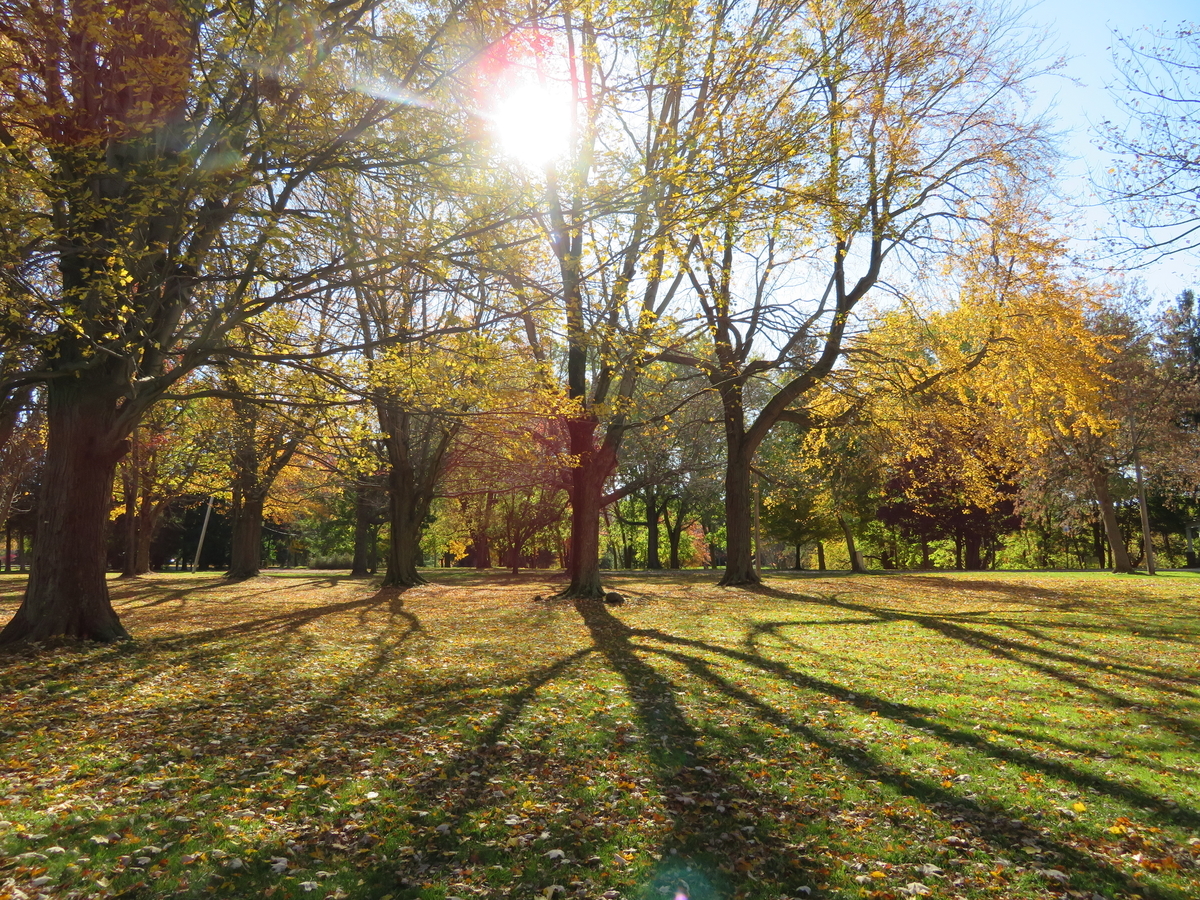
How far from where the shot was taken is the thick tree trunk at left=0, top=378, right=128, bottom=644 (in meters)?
10.5

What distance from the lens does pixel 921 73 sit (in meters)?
17.0

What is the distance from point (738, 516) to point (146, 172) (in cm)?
1799

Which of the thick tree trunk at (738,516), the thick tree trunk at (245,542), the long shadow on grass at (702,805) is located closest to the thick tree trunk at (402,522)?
the thick tree trunk at (245,542)

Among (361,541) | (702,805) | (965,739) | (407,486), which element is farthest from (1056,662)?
(361,541)

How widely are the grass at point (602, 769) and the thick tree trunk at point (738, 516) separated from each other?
35.2 ft

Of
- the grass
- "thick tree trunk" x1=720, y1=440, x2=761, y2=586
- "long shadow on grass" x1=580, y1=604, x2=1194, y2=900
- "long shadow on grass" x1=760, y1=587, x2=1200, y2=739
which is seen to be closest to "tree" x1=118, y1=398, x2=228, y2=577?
the grass

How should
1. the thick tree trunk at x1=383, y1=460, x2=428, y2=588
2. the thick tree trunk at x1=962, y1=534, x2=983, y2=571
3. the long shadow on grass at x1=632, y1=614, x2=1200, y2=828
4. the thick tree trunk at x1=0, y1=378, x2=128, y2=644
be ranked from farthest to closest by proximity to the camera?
the thick tree trunk at x1=962, y1=534, x2=983, y2=571
the thick tree trunk at x1=383, y1=460, x2=428, y2=588
the thick tree trunk at x1=0, y1=378, x2=128, y2=644
the long shadow on grass at x1=632, y1=614, x2=1200, y2=828

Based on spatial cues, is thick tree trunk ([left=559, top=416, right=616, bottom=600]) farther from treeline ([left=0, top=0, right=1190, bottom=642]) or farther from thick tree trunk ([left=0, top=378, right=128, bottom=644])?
thick tree trunk ([left=0, top=378, right=128, bottom=644])

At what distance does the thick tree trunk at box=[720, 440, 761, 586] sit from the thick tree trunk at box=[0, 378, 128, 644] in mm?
16805

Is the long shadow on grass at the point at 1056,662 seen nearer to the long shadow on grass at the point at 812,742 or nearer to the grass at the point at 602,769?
the grass at the point at 602,769

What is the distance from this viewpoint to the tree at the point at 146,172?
7414mm

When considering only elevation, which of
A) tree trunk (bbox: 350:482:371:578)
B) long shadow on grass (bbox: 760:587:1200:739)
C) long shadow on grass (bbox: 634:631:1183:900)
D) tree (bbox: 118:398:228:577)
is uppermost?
tree (bbox: 118:398:228:577)

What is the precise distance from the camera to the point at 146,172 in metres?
9.42

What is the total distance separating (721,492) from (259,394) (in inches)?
1293
